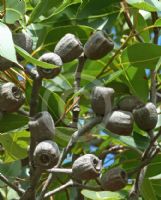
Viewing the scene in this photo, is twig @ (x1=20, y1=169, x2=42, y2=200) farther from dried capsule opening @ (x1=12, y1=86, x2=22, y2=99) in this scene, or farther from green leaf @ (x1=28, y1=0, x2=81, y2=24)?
green leaf @ (x1=28, y1=0, x2=81, y2=24)

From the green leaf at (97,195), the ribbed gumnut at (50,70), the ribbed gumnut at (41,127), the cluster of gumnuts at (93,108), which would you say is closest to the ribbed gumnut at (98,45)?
the cluster of gumnuts at (93,108)

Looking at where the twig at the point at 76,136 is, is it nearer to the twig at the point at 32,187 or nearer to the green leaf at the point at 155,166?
the twig at the point at 32,187

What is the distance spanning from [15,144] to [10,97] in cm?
28

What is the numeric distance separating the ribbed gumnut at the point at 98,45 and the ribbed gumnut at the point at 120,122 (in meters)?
0.15

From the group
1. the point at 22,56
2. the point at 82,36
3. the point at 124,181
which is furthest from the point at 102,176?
the point at 82,36

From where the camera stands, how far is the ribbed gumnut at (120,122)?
4.73ft

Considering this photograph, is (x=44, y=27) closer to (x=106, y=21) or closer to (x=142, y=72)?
(x=106, y=21)

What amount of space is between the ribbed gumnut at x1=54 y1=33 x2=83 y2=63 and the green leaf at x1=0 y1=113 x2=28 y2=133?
19 cm

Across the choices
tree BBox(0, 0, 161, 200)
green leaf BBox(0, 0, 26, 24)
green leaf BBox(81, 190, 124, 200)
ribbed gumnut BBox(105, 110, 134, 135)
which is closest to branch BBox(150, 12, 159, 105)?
tree BBox(0, 0, 161, 200)

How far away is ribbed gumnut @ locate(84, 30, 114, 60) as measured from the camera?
1511mm

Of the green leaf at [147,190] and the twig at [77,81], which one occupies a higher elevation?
the twig at [77,81]

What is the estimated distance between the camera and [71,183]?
4.66 ft

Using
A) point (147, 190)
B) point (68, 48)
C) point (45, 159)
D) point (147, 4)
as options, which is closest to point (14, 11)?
point (68, 48)

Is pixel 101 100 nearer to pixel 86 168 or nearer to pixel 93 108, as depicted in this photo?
pixel 93 108
